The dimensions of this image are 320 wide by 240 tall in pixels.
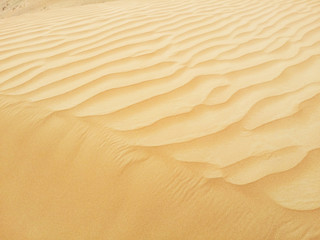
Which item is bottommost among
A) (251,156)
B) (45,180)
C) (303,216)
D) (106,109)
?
(303,216)

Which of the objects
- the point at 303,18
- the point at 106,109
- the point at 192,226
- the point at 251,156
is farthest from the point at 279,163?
the point at 303,18

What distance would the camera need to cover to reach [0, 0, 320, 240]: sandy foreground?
3.84ft

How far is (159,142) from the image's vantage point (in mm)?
1430

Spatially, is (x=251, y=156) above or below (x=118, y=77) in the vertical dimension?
below

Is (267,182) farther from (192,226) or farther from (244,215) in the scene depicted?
(192,226)

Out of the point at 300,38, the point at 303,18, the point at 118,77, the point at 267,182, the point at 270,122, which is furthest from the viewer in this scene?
the point at 303,18

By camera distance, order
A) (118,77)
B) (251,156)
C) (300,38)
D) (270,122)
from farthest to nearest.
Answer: (300,38) → (118,77) → (270,122) → (251,156)

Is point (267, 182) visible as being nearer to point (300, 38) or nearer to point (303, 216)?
point (303, 216)

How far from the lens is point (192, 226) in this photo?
1.13 m

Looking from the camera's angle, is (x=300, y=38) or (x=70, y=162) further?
(x=300, y=38)

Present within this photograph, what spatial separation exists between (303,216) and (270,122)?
0.62m

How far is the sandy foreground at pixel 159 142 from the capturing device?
117 centimetres

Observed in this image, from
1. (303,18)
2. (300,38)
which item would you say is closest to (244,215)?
(300,38)

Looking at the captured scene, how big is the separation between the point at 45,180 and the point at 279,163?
119 centimetres
